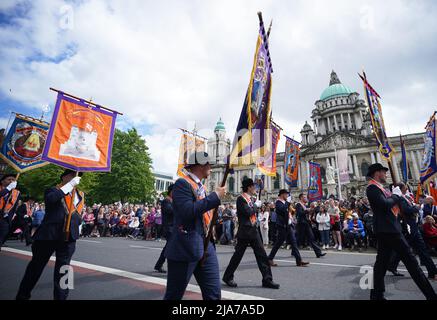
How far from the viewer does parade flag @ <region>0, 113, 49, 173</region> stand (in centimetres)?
626

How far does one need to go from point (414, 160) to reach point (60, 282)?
59.4 m

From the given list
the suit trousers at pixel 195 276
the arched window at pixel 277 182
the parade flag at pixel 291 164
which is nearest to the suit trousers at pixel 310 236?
the parade flag at pixel 291 164

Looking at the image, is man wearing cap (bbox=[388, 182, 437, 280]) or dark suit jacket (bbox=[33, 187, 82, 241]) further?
man wearing cap (bbox=[388, 182, 437, 280])

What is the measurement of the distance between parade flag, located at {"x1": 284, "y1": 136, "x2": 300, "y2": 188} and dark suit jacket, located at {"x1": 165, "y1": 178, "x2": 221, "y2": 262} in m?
11.5

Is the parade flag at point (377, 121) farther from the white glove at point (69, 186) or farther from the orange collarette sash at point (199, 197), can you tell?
the white glove at point (69, 186)

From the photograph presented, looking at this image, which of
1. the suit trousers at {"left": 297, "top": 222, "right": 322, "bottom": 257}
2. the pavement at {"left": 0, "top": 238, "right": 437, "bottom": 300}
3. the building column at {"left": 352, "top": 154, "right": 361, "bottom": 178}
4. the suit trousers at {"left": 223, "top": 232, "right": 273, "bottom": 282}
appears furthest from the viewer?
the building column at {"left": 352, "top": 154, "right": 361, "bottom": 178}

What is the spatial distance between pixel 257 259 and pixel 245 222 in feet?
2.68

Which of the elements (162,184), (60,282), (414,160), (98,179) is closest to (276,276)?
(60,282)

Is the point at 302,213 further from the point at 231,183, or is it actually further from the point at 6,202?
the point at 231,183

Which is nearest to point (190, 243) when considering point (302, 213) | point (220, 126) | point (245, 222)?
point (245, 222)

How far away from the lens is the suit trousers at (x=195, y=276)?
2379 mm

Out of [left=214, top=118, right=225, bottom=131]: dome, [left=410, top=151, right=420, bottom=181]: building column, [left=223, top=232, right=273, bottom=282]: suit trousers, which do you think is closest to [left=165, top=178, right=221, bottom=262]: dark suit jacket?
[left=223, top=232, right=273, bottom=282]: suit trousers

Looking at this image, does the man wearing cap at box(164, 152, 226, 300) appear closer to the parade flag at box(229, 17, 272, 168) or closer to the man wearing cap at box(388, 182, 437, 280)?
the parade flag at box(229, 17, 272, 168)

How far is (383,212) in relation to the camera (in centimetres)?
381
